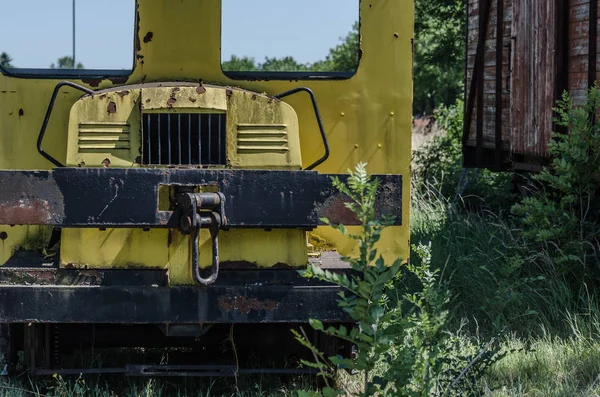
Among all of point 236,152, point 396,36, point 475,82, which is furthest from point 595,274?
point 475,82

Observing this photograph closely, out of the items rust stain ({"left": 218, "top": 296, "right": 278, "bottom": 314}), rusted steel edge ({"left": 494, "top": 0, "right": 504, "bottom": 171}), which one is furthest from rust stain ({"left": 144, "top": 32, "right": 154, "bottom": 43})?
rusted steel edge ({"left": 494, "top": 0, "right": 504, "bottom": 171})

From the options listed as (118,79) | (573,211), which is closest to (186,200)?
(118,79)

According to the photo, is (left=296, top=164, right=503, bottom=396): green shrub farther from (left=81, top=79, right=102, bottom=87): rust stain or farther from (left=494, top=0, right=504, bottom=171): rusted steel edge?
(left=494, top=0, right=504, bottom=171): rusted steel edge

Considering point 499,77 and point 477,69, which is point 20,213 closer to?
point 499,77

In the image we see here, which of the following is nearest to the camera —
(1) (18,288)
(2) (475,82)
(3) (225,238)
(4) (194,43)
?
(1) (18,288)

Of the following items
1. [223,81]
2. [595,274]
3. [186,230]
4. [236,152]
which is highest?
[223,81]

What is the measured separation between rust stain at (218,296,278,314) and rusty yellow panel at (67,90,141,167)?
862 millimetres

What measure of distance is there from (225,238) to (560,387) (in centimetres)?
185

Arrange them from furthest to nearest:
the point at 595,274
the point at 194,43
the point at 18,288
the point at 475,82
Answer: the point at 475,82
the point at 595,274
the point at 194,43
the point at 18,288

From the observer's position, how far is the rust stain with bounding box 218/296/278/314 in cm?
438

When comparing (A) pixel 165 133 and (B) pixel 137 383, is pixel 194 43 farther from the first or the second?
(B) pixel 137 383

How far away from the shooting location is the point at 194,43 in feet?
16.5

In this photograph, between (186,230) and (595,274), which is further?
(595,274)

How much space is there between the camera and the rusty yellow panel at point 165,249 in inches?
178
